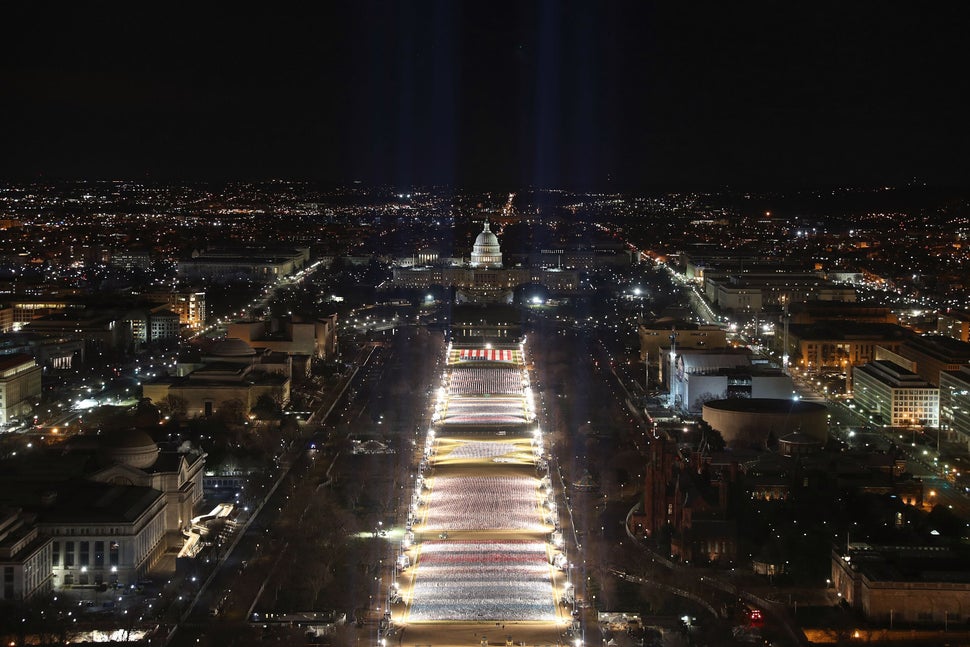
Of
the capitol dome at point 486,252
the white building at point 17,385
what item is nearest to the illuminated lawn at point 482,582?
the white building at point 17,385

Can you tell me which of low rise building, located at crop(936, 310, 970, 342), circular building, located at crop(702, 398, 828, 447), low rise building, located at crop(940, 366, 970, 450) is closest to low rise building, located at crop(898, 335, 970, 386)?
low rise building, located at crop(940, 366, 970, 450)

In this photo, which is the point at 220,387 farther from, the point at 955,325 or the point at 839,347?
the point at 955,325

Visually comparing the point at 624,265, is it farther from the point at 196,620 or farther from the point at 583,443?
the point at 196,620

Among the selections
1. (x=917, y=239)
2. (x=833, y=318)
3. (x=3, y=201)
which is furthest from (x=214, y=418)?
(x=3, y=201)

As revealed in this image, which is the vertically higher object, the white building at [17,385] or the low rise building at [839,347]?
the low rise building at [839,347]

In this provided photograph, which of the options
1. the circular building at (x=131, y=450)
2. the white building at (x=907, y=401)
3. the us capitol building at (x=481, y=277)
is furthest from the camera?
the us capitol building at (x=481, y=277)

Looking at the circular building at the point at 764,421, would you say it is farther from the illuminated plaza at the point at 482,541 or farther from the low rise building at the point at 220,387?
the low rise building at the point at 220,387

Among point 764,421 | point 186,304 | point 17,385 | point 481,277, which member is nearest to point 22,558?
point 17,385

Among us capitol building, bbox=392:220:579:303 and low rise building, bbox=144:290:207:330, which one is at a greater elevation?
us capitol building, bbox=392:220:579:303

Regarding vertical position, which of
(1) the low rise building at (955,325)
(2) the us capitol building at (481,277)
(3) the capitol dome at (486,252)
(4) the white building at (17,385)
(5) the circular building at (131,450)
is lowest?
(5) the circular building at (131,450)

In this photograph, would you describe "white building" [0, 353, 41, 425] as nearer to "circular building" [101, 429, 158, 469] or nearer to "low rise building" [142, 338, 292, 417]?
"low rise building" [142, 338, 292, 417]
